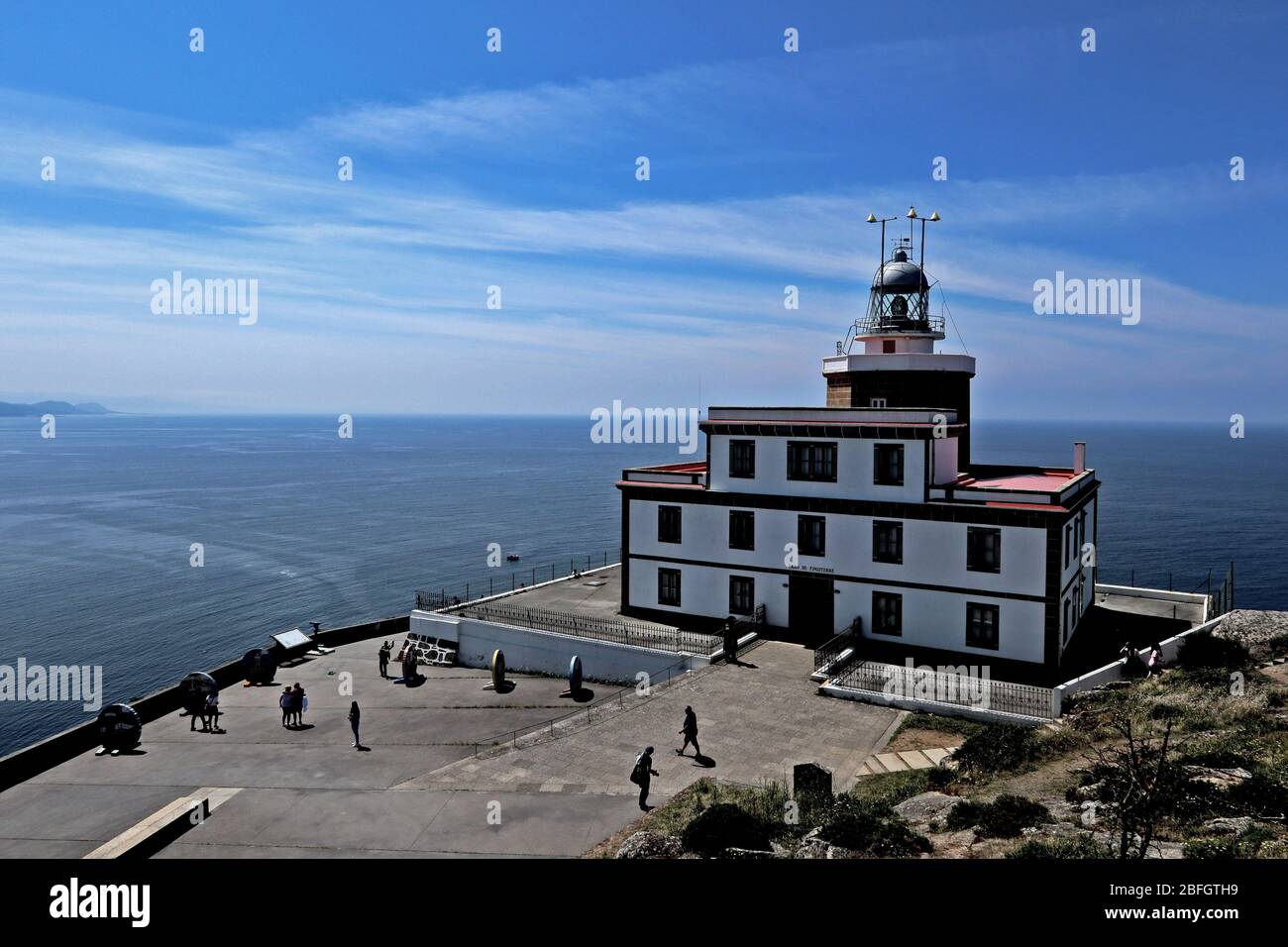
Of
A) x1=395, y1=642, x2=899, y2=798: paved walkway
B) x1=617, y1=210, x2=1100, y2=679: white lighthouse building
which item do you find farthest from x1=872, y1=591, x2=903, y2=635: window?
x1=395, y1=642, x2=899, y2=798: paved walkway

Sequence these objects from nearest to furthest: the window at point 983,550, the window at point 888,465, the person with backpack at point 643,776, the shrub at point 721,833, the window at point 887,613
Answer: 1. the shrub at point 721,833
2. the person with backpack at point 643,776
3. the window at point 983,550
4. the window at point 888,465
5. the window at point 887,613

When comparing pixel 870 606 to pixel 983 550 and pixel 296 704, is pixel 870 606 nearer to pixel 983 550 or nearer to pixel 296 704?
pixel 983 550

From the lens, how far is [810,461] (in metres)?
33.0

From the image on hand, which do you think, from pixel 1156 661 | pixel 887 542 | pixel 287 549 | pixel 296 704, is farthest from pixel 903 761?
pixel 287 549

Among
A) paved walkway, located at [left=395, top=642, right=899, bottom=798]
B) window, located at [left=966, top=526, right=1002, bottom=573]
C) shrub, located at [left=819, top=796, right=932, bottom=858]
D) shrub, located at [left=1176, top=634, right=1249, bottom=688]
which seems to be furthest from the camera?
window, located at [left=966, top=526, right=1002, bottom=573]

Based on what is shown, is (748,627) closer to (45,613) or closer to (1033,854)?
(1033,854)

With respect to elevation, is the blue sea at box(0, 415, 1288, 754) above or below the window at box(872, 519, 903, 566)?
below

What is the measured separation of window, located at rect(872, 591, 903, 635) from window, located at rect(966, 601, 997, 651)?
2.41 meters

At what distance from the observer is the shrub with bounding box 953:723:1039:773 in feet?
65.6

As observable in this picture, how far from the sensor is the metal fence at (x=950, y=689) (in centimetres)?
2517

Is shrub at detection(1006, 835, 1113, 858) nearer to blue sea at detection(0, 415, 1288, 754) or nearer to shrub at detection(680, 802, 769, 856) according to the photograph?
shrub at detection(680, 802, 769, 856)

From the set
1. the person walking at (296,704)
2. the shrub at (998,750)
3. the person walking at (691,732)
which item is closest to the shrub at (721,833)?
the person walking at (691,732)

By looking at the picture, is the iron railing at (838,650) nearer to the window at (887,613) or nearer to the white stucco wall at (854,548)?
the window at (887,613)

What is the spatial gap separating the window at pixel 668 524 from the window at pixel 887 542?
27.3 feet
